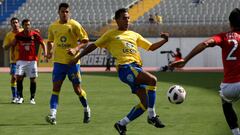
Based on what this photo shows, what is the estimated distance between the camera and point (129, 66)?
31.5 ft

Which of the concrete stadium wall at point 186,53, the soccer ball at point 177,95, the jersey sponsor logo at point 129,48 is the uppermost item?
the jersey sponsor logo at point 129,48

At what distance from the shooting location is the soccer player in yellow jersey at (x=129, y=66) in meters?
9.55

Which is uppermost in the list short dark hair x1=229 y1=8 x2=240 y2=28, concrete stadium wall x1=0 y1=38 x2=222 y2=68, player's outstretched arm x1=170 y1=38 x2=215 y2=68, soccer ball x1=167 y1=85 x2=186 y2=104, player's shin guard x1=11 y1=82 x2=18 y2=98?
short dark hair x1=229 y1=8 x2=240 y2=28

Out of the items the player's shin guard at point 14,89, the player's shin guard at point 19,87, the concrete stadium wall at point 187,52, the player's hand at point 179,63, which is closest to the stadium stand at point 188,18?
the concrete stadium wall at point 187,52

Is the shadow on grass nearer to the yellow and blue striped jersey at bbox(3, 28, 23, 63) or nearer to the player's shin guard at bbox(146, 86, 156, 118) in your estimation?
the yellow and blue striped jersey at bbox(3, 28, 23, 63)

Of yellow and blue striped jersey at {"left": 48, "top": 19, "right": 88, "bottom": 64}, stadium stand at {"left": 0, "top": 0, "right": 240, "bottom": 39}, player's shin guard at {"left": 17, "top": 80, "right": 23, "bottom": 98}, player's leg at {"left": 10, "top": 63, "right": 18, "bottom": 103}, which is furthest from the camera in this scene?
stadium stand at {"left": 0, "top": 0, "right": 240, "bottom": 39}

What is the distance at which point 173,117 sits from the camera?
12.0 meters

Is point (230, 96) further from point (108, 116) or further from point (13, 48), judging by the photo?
point (13, 48)

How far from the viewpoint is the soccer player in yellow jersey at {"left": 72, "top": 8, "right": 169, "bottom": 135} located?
31.3ft

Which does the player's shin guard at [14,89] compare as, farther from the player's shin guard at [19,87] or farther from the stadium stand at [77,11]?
the stadium stand at [77,11]

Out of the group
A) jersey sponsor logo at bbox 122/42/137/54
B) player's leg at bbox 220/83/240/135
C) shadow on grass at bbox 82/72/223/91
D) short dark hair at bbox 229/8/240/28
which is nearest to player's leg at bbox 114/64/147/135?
jersey sponsor logo at bbox 122/42/137/54

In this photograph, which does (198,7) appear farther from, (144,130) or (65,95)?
(144,130)

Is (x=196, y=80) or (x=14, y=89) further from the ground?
(x=14, y=89)

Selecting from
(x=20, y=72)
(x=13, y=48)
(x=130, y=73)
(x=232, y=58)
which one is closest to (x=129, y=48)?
(x=130, y=73)
